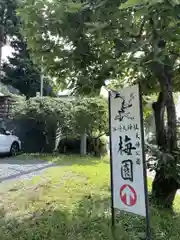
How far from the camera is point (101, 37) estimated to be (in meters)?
3.04

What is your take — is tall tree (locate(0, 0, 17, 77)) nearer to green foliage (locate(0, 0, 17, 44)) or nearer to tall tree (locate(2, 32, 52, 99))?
green foliage (locate(0, 0, 17, 44))

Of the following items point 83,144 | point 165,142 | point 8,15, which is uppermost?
point 8,15

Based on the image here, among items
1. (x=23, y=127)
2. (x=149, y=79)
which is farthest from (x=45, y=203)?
(x=23, y=127)

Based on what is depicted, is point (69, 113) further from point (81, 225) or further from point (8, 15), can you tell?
point (8, 15)

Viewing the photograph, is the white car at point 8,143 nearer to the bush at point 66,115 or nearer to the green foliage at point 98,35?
the bush at point 66,115

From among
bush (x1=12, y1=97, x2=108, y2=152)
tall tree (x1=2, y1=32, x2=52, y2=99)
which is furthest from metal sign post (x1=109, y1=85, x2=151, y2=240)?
tall tree (x1=2, y1=32, x2=52, y2=99)

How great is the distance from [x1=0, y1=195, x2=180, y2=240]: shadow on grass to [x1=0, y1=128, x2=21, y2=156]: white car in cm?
656

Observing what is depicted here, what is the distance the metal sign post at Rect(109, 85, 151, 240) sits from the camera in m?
3.41

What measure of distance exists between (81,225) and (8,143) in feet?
24.9

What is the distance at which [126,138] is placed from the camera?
3.58 metres

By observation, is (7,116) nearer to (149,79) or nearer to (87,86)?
(149,79)

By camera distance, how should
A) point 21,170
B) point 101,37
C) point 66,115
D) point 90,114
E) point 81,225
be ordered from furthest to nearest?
point 66,115 → point 90,114 → point 21,170 → point 81,225 → point 101,37

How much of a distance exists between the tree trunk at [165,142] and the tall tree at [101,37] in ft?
0.59

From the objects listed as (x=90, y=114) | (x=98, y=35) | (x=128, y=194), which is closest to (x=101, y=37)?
(x=98, y=35)
